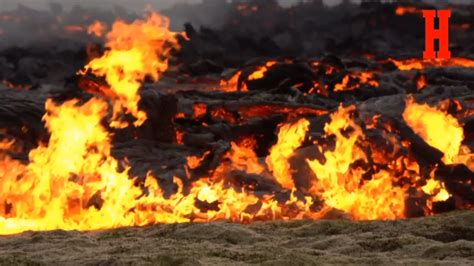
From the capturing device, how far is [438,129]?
55.4 ft

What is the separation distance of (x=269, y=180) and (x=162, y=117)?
5688mm

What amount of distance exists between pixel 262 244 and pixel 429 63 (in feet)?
110

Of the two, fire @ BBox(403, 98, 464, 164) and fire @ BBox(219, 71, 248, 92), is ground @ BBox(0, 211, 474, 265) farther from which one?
fire @ BBox(219, 71, 248, 92)

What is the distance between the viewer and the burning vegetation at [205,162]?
13.9m

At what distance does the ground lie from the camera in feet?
30.3

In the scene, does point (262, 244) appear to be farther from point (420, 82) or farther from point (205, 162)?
point (420, 82)

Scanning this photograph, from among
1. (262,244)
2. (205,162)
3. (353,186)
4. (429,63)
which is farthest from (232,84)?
(262,244)

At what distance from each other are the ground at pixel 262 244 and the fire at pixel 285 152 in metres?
3.39

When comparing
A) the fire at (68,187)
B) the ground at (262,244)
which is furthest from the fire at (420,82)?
the ground at (262,244)

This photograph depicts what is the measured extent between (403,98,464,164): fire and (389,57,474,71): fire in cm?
2371

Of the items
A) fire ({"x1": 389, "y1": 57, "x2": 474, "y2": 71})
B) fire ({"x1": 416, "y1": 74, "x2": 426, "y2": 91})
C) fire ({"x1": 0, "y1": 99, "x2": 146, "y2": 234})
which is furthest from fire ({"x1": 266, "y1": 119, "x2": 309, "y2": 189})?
fire ({"x1": 389, "y1": 57, "x2": 474, "y2": 71})

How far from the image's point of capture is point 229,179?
52.4 ft

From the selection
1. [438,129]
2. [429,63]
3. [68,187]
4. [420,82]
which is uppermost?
[429,63]

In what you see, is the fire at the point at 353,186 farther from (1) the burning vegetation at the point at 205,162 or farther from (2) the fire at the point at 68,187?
(2) the fire at the point at 68,187
